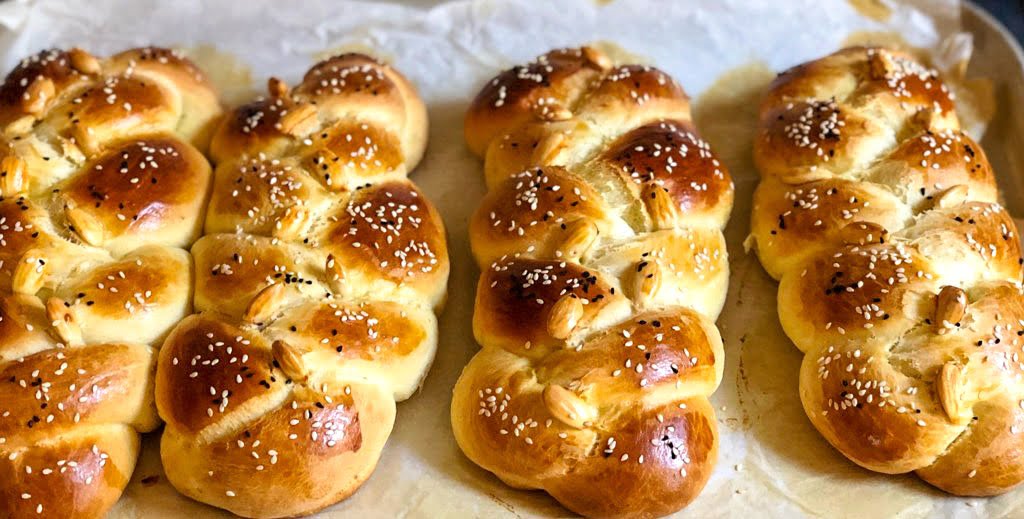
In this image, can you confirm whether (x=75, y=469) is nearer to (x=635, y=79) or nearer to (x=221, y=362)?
(x=221, y=362)

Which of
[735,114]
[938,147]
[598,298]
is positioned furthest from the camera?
[735,114]

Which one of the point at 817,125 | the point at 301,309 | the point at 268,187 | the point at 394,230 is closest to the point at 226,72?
the point at 268,187

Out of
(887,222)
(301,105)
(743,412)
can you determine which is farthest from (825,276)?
(301,105)

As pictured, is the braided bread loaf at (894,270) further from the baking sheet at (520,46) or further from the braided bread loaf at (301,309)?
the braided bread loaf at (301,309)

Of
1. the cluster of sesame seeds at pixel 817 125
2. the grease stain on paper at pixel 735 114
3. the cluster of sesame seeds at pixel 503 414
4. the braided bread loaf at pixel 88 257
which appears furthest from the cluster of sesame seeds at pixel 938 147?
the braided bread loaf at pixel 88 257

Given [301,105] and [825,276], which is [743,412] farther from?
[301,105]

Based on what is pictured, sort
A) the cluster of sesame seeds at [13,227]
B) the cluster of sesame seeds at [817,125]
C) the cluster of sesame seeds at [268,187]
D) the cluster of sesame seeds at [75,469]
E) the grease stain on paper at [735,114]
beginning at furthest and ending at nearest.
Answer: the grease stain on paper at [735,114] → the cluster of sesame seeds at [817,125] → the cluster of sesame seeds at [268,187] → the cluster of sesame seeds at [13,227] → the cluster of sesame seeds at [75,469]

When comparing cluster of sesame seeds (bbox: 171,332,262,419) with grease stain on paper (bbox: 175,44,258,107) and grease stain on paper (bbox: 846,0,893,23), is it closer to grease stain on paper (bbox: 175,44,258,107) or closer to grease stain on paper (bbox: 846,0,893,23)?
grease stain on paper (bbox: 175,44,258,107)

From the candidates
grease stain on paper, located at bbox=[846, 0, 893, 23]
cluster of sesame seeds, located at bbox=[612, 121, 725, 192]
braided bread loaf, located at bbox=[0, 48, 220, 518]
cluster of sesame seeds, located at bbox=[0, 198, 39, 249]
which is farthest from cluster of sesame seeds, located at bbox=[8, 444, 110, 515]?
grease stain on paper, located at bbox=[846, 0, 893, 23]
